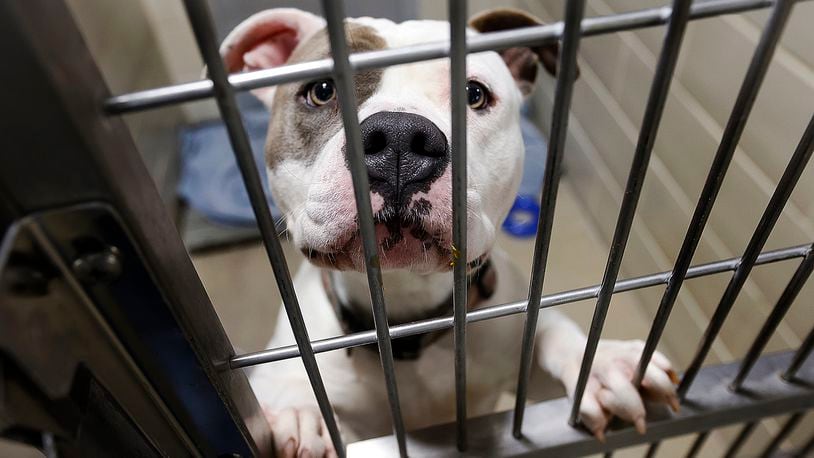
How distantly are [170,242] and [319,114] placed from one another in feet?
1.30

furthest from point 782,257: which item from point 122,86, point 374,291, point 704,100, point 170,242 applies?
point 122,86

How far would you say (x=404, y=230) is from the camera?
0.57m

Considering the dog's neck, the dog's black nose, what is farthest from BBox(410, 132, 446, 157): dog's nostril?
the dog's neck

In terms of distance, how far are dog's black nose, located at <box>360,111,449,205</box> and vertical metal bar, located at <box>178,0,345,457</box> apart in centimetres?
15

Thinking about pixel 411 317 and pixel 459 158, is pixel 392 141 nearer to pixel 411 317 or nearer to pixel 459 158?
pixel 459 158

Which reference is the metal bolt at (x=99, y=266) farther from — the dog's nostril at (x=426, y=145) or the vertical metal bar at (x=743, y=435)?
the vertical metal bar at (x=743, y=435)

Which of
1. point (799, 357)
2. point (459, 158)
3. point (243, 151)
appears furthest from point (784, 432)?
point (243, 151)

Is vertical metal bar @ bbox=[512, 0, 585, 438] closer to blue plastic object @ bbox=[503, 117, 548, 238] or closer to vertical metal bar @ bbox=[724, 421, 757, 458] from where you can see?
vertical metal bar @ bbox=[724, 421, 757, 458]

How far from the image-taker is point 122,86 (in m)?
1.66

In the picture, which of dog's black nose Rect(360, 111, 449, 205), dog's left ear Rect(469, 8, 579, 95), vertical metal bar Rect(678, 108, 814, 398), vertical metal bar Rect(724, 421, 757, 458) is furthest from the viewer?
dog's left ear Rect(469, 8, 579, 95)

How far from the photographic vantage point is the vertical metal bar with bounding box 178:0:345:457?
0.31 meters

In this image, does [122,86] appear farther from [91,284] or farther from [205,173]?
[91,284]

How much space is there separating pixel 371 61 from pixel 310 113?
45 cm

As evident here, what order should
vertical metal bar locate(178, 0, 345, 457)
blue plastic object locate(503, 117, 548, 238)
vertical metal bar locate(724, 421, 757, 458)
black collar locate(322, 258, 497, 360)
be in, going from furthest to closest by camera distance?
1. blue plastic object locate(503, 117, 548, 238)
2. black collar locate(322, 258, 497, 360)
3. vertical metal bar locate(724, 421, 757, 458)
4. vertical metal bar locate(178, 0, 345, 457)
